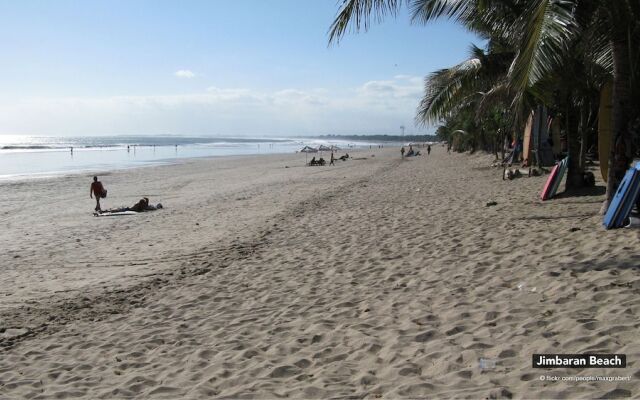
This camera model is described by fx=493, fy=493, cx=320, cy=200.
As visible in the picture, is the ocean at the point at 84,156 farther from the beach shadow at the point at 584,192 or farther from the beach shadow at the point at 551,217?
the beach shadow at the point at 551,217

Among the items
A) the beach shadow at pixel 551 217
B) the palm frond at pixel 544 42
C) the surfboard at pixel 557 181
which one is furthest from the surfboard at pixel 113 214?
the palm frond at pixel 544 42

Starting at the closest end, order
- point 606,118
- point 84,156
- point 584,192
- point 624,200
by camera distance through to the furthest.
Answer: point 624,200
point 606,118
point 584,192
point 84,156

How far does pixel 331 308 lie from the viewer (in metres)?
5.30

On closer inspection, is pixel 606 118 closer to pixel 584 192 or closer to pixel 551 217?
pixel 584 192

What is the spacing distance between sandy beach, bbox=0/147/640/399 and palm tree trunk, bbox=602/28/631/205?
808mm

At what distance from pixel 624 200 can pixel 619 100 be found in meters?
1.74

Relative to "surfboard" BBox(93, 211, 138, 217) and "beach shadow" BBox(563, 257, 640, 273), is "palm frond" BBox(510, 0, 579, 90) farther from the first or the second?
"surfboard" BBox(93, 211, 138, 217)

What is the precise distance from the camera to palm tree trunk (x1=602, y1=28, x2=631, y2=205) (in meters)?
7.46

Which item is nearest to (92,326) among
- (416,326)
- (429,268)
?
(416,326)

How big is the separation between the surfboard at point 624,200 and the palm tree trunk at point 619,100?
0.89 metres

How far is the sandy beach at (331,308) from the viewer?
→ 12.2 feet

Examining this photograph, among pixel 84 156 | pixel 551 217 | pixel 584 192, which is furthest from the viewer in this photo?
pixel 84 156

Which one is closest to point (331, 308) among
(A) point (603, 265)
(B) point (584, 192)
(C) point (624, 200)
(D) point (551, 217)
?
(A) point (603, 265)

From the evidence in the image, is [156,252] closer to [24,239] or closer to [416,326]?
[24,239]
